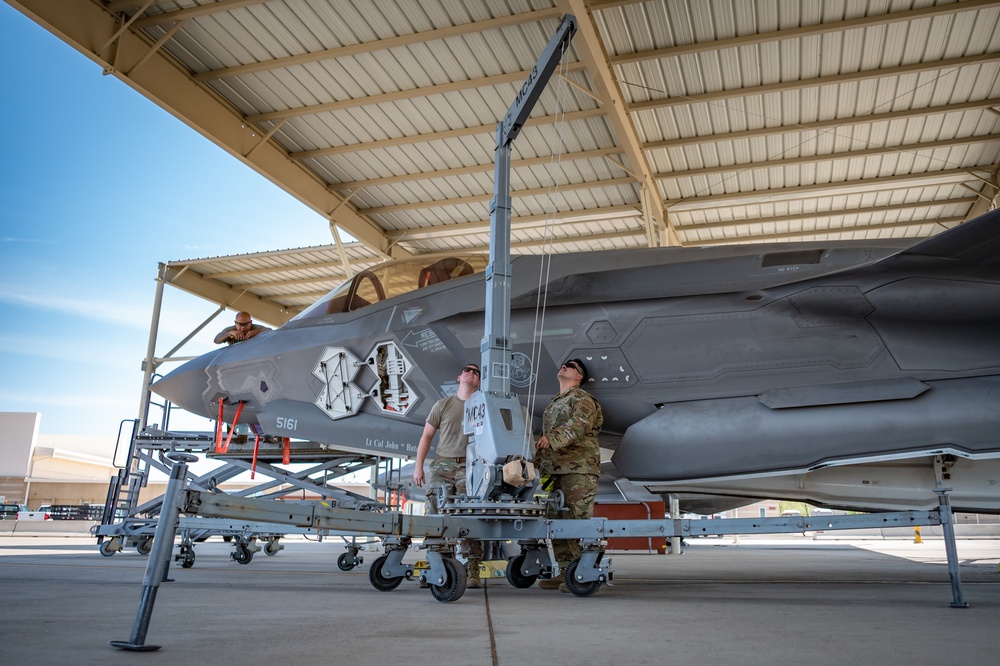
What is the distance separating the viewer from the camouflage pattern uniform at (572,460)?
487 centimetres

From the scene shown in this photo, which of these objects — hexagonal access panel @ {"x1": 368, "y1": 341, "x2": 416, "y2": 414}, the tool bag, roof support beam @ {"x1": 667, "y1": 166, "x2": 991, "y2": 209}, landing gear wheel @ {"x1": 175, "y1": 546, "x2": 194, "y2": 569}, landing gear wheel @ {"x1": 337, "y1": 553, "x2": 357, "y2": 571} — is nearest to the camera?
the tool bag

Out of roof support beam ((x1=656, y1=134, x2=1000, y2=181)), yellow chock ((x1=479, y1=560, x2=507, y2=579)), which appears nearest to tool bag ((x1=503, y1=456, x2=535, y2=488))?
yellow chock ((x1=479, y1=560, x2=507, y2=579))

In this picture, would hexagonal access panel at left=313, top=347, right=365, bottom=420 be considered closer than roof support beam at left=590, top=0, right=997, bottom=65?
Yes

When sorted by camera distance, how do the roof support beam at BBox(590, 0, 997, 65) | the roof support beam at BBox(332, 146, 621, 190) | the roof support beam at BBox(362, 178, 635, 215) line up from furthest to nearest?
1. the roof support beam at BBox(362, 178, 635, 215)
2. the roof support beam at BBox(332, 146, 621, 190)
3. the roof support beam at BBox(590, 0, 997, 65)

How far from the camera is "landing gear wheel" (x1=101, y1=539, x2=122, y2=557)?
924cm

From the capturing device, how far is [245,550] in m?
8.29

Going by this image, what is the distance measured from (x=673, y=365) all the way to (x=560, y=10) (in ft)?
18.9

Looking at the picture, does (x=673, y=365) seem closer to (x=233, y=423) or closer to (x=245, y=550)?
(x=233, y=423)

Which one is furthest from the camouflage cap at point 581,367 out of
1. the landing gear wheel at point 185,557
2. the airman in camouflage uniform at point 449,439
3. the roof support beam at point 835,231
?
the roof support beam at point 835,231

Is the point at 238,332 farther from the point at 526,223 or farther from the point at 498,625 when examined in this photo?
the point at 526,223

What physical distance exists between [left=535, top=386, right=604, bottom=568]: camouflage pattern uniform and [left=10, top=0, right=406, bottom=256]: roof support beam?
849 centimetres

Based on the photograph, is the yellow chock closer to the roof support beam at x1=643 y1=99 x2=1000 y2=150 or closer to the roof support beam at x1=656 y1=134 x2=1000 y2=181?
the roof support beam at x1=643 y1=99 x2=1000 y2=150

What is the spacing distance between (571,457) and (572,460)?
2 centimetres

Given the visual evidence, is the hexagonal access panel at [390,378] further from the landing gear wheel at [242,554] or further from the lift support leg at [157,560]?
the lift support leg at [157,560]
